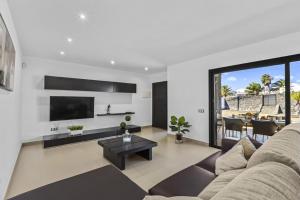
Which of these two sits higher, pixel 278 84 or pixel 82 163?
pixel 278 84

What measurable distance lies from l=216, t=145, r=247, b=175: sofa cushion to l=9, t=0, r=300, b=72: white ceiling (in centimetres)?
182

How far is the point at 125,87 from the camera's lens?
5742mm

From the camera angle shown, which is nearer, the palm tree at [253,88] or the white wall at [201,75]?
the white wall at [201,75]

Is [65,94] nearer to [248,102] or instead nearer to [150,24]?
[150,24]

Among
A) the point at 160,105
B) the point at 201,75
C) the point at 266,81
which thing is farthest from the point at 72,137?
the point at 266,81

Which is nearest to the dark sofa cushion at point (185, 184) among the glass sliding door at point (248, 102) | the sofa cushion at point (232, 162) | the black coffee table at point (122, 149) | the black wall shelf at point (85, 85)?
the sofa cushion at point (232, 162)

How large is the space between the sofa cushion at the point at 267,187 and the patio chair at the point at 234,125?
3095mm

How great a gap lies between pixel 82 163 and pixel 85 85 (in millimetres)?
2634

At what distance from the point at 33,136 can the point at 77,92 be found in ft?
Answer: 5.52

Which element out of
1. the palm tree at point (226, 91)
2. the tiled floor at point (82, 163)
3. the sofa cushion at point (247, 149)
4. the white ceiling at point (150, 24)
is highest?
the white ceiling at point (150, 24)

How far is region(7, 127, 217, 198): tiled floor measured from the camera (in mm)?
2324

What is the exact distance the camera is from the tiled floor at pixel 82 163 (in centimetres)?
232

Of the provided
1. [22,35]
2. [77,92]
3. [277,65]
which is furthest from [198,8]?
[77,92]

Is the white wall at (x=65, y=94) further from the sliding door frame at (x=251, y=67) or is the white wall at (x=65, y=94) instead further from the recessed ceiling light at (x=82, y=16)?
the sliding door frame at (x=251, y=67)
